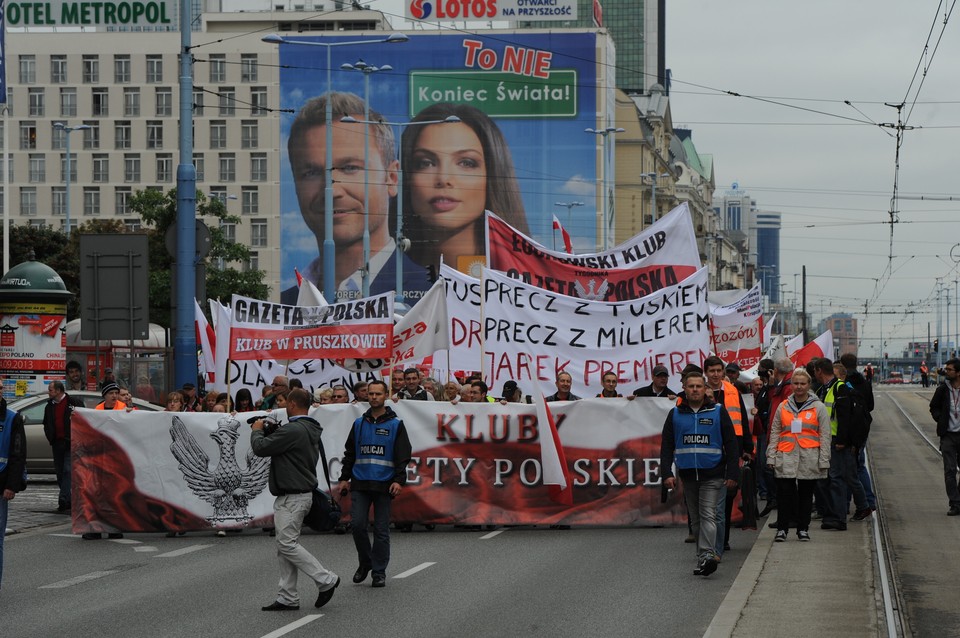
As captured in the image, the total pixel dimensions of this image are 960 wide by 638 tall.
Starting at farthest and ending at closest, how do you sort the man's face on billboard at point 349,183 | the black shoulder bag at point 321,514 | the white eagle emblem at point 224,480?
the man's face on billboard at point 349,183, the white eagle emblem at point 224,480, the black shoulder bag at point 321,514

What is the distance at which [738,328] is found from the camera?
25.7 m

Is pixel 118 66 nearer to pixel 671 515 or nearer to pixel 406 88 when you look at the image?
pixel 406 88

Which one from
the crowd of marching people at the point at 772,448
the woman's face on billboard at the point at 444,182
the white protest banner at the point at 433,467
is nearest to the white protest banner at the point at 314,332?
the white protest banner at the point at 433,467

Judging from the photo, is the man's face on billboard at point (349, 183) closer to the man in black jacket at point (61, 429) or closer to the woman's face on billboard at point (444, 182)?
the woman's face on billboard at point (444, 182)

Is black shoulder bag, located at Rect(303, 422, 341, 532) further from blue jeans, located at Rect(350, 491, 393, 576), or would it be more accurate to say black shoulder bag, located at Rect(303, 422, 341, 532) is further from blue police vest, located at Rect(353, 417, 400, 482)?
blue police vest, located at Rect(353, 417, 400, 482)

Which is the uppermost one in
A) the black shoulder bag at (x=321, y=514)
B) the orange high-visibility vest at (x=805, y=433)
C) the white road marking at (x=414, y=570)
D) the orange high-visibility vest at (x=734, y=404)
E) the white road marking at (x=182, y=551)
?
the orange high-visibility vest at (x=734, y=404)

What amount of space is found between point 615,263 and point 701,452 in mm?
6971

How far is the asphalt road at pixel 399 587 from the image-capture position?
9.81 metres

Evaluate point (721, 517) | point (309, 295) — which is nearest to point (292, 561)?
point (721, 517)

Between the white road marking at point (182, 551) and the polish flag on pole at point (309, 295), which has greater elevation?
the polish flag on pole at point (309, 295)

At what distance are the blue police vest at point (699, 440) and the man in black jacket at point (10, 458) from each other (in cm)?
501

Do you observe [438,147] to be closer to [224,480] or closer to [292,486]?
[224,480]

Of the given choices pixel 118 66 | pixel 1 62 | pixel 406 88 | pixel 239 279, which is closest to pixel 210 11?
pixel 118 66

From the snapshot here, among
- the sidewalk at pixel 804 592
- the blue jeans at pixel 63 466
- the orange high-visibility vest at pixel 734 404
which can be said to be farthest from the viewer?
the blue jeans at pixel 63 466
